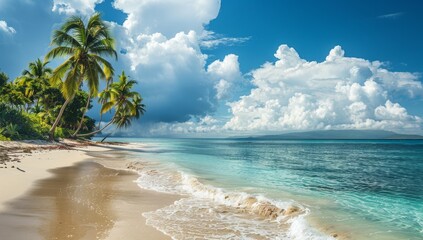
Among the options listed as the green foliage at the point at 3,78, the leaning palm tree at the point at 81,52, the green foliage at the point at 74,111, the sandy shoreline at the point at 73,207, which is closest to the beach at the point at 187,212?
the sandy shoreline at the point at 73,207

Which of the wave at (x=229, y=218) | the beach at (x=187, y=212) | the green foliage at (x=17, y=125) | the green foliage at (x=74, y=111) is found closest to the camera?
the beach at (x=187, y=212)

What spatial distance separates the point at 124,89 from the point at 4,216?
2046 inches

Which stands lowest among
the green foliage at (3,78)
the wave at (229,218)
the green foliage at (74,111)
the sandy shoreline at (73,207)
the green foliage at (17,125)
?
the wave at (229,218)

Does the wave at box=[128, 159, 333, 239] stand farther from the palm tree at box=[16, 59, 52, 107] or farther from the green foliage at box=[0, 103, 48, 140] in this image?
the palm tree at box=[16, 59, 52, 107]

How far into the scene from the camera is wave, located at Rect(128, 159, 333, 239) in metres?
7.29

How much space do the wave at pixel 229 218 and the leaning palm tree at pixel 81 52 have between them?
25311 millimetres

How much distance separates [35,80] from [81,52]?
80.7 ft

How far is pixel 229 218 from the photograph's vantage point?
28.7 feet

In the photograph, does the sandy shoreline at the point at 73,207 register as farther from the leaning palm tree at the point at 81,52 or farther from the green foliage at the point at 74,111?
the green foliage at the point at 74,111

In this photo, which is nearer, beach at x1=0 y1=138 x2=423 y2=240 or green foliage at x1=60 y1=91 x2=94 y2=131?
beach at x1=0 y1=138 x2=423 y2=240

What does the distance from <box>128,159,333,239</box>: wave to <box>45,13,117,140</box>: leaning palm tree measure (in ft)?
83.0

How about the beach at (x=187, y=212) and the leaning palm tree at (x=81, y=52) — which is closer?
the beach at (x=187, y=212)

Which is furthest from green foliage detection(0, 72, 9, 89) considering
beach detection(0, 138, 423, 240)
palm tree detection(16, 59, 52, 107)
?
beach detection(0, 138, 423, 240)

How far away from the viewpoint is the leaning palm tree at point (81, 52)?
1291 inches
